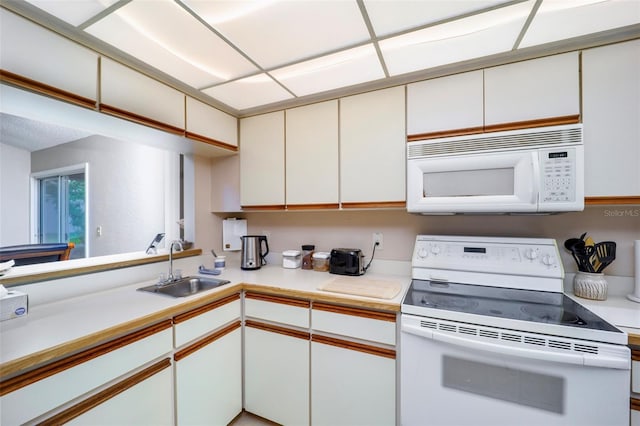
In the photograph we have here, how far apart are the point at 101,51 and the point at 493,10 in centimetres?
187

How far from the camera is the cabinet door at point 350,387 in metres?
1.29

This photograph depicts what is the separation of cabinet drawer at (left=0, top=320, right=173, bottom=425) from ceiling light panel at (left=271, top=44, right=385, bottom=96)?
1.57 meters

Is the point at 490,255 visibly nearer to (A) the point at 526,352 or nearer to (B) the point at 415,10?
(A) the point at 526,352

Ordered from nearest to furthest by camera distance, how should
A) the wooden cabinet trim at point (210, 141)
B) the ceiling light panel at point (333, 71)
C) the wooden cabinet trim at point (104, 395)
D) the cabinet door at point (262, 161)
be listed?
1. the wooden cabinet trim at point (104, 395)
2. the ceiling light panel at point (333, 71)
3. the wooden cabinet trim at point (210, 141)
4. the cabinet door at point (262, 161)

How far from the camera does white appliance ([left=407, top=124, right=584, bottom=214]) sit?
1234mm

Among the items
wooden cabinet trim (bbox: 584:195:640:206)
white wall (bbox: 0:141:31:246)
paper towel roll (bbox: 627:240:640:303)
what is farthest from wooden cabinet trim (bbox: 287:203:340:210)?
white wall (bbox: 0:141:31:246)

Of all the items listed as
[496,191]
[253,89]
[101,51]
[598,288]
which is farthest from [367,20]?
[598,288]

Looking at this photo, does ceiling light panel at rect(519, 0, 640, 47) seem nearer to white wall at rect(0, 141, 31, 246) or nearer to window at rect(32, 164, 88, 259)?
white wall at rect(0, 141, 31, 246)

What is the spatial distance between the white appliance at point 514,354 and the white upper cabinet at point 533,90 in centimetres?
73

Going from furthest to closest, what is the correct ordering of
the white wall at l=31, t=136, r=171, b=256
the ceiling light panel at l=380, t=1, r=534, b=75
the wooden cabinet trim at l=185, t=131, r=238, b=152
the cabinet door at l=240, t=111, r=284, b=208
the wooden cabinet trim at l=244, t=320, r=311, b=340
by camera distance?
1. the white wall at l=31, t=136, r=171, b=256
2. the cabinet door at l=240, t=111, r=284, b=208
3. the wooden cabinet trim at l=185, t=131, r=238, b=152
4. the wooden cabinet trim at l=244, t=320, r=311, b=340
5. the ceiling light panel at l=380, t=1, r=534, b=75

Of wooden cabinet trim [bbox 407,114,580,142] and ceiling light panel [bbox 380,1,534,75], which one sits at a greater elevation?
ceiling light panel [bbox 380,1,534,75]

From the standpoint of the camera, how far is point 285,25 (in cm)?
113

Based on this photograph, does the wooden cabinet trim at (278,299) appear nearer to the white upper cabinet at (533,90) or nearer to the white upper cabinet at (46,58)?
the white upper cabinet at (46,58)

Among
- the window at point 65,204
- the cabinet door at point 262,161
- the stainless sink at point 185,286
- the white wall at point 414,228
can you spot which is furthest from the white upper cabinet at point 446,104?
the window at point 65,204
